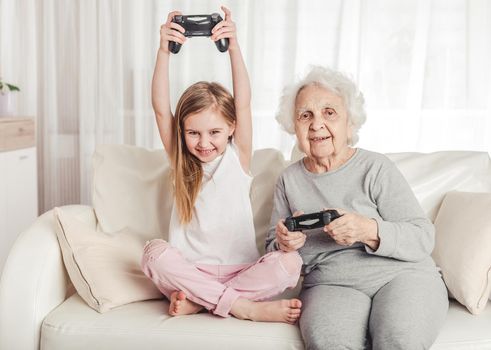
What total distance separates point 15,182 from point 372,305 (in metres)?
2.32

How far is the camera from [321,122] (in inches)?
85.4

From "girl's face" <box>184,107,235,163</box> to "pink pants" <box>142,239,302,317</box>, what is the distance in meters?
0.34

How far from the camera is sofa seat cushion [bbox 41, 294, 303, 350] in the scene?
196 centimetres

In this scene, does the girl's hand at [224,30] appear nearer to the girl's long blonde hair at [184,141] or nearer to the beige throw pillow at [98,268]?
the girl's long blonde hair at [184,141]

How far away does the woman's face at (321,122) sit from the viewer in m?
2.17

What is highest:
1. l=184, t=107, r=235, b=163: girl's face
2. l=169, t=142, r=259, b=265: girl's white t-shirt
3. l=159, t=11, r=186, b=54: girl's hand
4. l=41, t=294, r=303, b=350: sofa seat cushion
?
l=159, t=11, r=186, b=54: girl's hand

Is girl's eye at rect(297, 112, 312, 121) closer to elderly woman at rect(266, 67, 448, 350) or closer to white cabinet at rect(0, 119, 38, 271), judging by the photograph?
elderly woman at rect(266, 67, 448, 350)

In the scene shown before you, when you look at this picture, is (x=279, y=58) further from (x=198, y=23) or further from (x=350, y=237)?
(x=350, y=237)

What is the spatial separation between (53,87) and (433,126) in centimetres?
210

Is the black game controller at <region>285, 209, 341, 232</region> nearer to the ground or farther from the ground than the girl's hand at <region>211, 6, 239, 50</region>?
nearer to the ground

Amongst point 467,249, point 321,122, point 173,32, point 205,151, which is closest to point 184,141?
point 205,151

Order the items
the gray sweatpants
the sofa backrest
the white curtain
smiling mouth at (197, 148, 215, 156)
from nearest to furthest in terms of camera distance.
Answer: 1. the gray sweatpants
2. smiling mouth at (197, 148, 215, 156)
3. the sofa backrest
4. the white curtain

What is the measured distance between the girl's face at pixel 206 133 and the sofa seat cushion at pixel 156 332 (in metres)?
0.52

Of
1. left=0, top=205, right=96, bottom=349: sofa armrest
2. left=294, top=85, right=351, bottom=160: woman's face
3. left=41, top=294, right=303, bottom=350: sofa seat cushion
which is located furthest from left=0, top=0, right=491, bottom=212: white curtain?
left=41, top=294, right=303, bottom=350: sofa seat cushion
